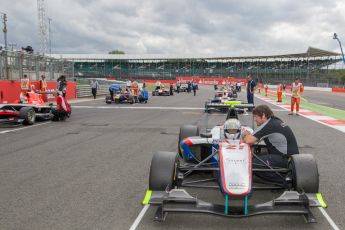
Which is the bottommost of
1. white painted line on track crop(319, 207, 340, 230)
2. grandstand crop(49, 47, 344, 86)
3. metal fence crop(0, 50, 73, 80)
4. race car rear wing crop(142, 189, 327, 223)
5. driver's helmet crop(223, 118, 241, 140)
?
white painted line on track crop(319, 207, 340, 230)

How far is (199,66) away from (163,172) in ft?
286

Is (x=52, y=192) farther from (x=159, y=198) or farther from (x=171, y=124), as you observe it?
(x=171, y=124)

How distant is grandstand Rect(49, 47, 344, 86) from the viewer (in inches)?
2913

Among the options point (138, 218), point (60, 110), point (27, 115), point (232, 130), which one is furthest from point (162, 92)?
point (138, 218)

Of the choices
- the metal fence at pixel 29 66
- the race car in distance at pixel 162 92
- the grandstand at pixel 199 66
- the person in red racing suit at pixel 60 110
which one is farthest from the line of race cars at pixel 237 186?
the grandstand at pixel 199 66

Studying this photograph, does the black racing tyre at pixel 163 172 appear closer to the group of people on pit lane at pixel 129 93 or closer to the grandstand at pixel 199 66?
the group of people on pit lane at pixel 129 93

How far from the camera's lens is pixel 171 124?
12.0m

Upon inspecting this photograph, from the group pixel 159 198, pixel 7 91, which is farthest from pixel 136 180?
pixel 7 91

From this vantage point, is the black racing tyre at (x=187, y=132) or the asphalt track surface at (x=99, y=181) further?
the black racing tyre at (x=187, y=132)

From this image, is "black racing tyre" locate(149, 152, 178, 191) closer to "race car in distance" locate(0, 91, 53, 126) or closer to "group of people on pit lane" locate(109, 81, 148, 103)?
"race car in distance" locate(0, 91, 53, 126)

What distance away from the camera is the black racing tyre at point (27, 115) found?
36.8ft

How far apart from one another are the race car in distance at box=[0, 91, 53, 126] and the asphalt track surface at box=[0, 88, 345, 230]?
1.24 meters

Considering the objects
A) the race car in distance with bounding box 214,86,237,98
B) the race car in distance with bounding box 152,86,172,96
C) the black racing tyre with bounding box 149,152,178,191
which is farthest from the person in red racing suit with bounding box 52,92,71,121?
the race car in distance with bounding box 152,86,172,96

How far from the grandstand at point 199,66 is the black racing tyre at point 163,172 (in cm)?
6950
